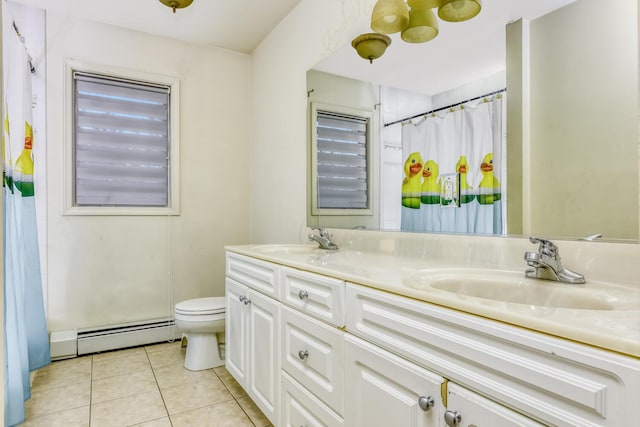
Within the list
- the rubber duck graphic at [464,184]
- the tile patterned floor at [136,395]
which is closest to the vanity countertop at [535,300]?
the rubber duck graphic at [464,184]

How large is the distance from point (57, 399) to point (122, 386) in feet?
1.03

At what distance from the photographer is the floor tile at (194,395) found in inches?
76.9

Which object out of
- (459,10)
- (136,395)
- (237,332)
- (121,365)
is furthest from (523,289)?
(121,365)

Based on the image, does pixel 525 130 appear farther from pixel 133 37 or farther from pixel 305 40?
pixel 133 37

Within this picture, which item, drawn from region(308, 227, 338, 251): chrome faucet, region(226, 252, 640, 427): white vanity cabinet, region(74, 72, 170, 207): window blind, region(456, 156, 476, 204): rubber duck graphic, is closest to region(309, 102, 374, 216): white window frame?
region(308, 227, 338, 251): chrome faucet

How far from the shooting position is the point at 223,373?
92.4 inches

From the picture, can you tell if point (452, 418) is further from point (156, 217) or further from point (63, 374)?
point (156, 217)

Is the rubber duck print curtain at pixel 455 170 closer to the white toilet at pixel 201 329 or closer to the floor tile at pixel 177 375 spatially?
the white toilet at pixel 201 329

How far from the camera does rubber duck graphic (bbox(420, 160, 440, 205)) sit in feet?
5.19

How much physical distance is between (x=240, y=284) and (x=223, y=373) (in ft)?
2.51

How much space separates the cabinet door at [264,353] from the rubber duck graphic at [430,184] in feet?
2.58

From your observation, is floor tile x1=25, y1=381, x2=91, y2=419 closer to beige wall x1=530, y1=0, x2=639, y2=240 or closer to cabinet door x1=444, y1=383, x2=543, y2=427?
cabinet door x1=444, y1=383, x2=543, y2=427

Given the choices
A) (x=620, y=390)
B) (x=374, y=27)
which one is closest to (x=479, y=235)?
(x=620, y=390)

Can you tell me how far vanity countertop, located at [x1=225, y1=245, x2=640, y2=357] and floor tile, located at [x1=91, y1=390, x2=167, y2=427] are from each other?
115 cm
